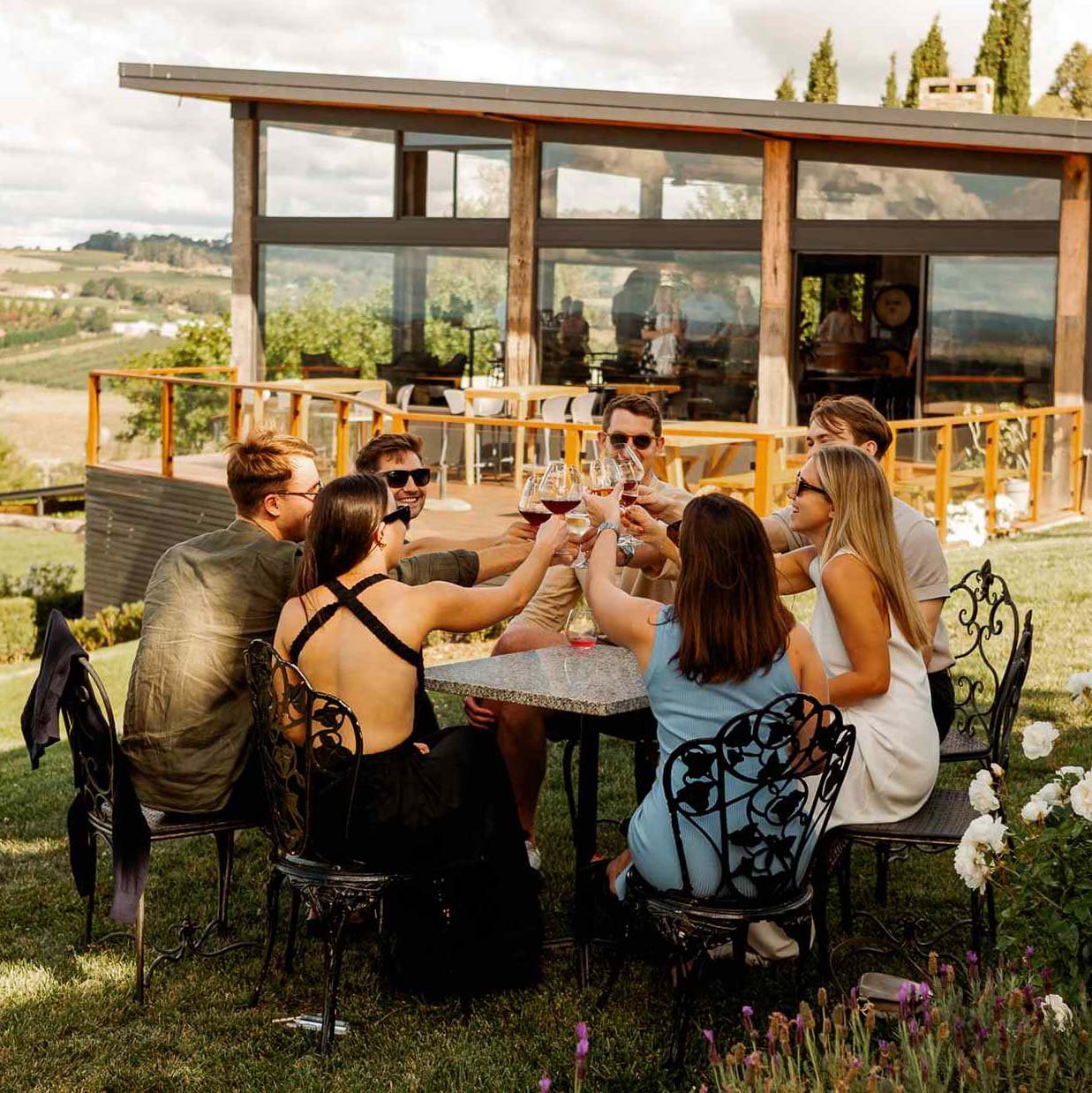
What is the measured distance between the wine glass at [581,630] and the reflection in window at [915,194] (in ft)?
35.9

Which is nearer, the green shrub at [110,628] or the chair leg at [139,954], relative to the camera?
the chair leg at [139,954]

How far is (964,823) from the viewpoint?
13.2 feet

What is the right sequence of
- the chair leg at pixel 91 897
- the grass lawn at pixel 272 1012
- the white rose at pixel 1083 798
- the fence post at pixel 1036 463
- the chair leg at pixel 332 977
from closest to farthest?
the white rose at pixel 1083 798, the grass lawn at pixel 272 1012, the chair leg at pixel 332 977, the chair leg at pixel 91 897, the fence post at pixel 1036 463

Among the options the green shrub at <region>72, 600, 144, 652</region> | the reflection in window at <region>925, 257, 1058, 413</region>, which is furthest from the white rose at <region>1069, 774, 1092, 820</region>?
the green shrub at <region>72, 600, 144, 652</region>

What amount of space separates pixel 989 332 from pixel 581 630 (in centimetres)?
1109

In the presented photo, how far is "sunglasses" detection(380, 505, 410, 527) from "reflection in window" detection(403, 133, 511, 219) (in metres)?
12.7

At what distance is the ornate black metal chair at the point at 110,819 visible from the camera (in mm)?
4125

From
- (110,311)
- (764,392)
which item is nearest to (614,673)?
(764,392)

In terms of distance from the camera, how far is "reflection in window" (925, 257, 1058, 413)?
47.3 feet

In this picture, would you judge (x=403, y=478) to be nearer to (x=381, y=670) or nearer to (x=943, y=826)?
(x=381, y=670)

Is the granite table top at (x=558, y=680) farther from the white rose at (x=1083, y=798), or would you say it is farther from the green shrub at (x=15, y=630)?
the green shrub at (x=15, y=630)

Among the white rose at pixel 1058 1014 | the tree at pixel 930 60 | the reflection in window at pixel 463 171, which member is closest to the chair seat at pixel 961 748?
the white rose at pixel 1058 1014

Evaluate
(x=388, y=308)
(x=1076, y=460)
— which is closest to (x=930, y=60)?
(x=388, y=308)

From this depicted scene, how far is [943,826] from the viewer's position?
158 inches
